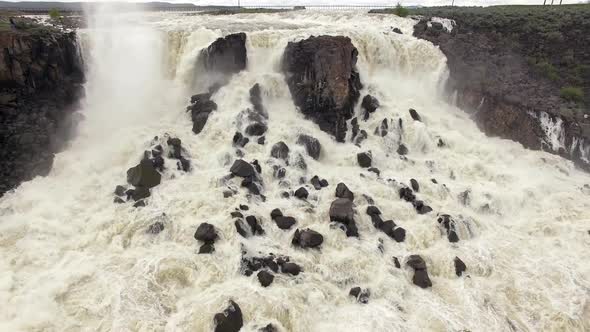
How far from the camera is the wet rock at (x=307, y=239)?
51.0ft

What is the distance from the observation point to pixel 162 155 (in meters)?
20.7

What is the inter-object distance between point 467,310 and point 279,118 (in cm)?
1472

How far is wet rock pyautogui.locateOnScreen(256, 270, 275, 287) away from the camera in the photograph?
1370cm

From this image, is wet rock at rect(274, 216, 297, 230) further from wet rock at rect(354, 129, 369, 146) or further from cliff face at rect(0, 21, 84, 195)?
cliff face at rect(0, 21, 84, 195)

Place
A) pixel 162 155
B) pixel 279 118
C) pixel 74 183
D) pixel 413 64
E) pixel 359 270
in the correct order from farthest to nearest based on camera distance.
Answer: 1. pixel 413 64
2. pixel 279 118
3. pixel 162 155
4. pixel 74 183
5. pixel 359 270

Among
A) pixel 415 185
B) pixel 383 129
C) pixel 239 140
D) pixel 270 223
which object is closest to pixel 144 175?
pixel 239 140

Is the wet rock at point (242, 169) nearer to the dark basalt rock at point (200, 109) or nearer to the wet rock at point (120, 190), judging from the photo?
the dark basalt rock at point (200, 109)

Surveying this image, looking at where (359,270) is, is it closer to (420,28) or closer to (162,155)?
(162,155)

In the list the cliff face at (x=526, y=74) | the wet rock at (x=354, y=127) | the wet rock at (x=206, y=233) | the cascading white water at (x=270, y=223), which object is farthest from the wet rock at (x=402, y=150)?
the wet rock at (x=206, y=233)

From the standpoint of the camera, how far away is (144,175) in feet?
62.2

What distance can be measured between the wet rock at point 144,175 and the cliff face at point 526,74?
20559 mm

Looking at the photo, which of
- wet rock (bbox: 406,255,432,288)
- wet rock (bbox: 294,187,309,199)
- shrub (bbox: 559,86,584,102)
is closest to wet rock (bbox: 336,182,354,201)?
wet rock (bbox: 294,187,309,199)

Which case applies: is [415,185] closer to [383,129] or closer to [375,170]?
[375,170]

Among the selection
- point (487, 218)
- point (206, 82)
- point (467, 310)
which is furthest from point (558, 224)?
point (206, 82)
